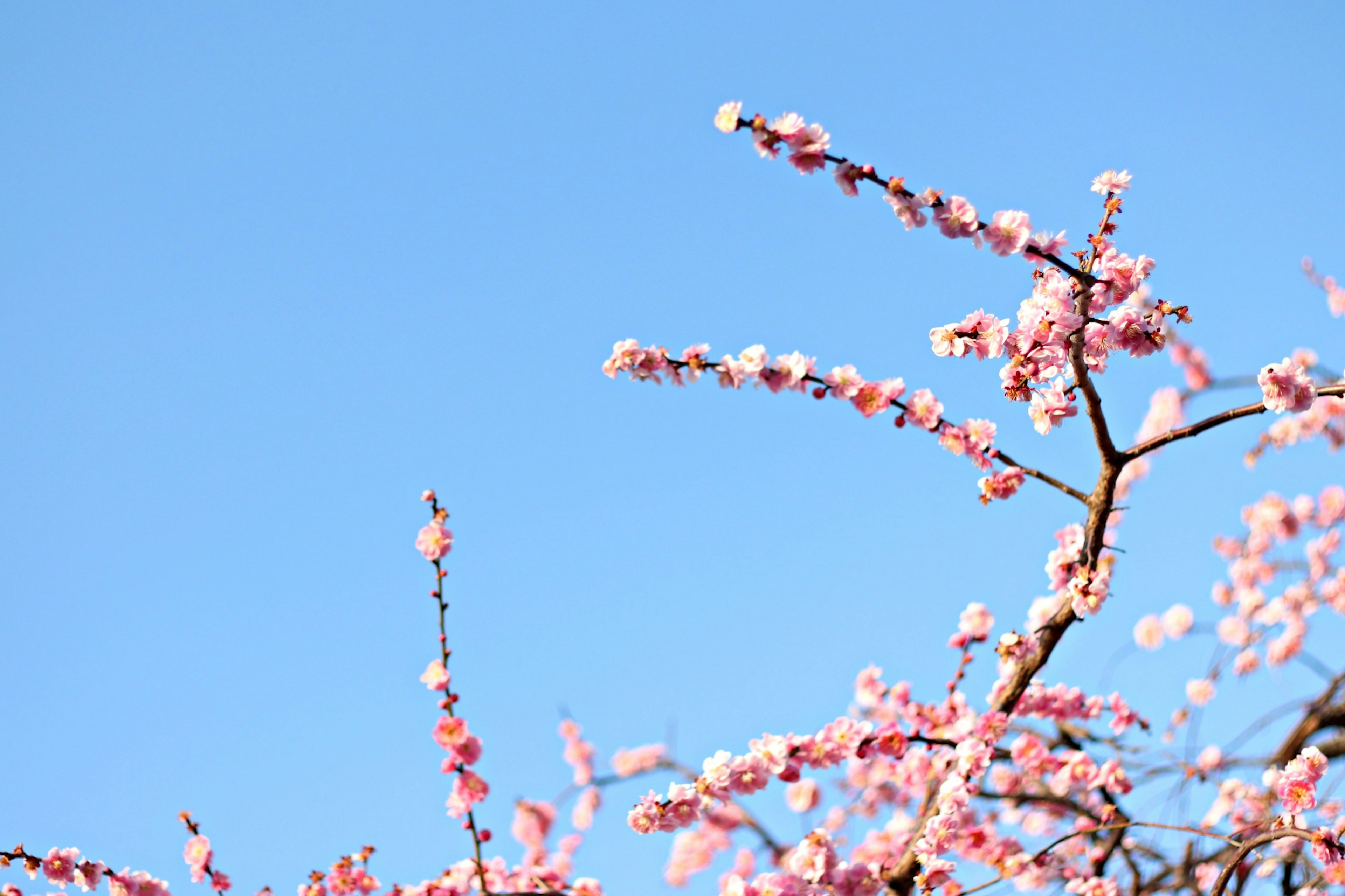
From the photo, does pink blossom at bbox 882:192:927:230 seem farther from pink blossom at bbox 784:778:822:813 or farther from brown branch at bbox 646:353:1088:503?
pink blossom at bbox 784:778:822:813

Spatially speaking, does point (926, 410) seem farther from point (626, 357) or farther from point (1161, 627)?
point (1161, 627)

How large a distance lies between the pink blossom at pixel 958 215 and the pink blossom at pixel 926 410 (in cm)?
110

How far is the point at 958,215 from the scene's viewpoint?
137 inches

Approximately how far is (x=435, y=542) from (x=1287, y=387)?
333 cm

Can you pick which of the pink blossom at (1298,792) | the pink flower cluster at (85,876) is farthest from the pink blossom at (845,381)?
the pink flower cluster at (85,876)

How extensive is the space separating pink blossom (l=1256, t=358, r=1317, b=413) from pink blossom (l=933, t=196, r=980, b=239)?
1.25 metres

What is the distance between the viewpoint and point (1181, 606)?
10539mm

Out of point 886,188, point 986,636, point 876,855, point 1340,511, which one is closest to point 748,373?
point 886,188

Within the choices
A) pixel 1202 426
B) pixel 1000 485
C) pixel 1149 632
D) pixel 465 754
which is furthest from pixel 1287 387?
pixel 1149 632

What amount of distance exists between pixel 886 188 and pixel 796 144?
352 mm

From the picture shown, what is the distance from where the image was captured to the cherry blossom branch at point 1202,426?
3.55 meters

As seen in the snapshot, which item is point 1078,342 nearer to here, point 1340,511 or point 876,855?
point 876,855

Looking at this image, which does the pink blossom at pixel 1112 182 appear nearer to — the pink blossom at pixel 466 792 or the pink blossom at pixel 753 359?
the pink blossom at pixel 753 359

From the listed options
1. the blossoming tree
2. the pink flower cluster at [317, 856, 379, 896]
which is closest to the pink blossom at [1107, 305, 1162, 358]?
the blossoming tree
